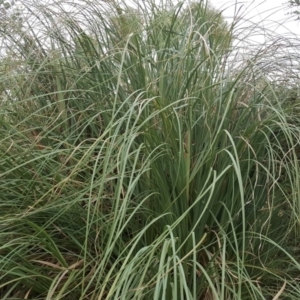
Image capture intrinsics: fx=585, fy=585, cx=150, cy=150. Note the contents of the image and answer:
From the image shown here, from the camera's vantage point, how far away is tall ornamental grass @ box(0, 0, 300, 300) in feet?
5.01

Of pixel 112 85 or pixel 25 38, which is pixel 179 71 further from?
pixel 25 38

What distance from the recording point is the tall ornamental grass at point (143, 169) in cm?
153

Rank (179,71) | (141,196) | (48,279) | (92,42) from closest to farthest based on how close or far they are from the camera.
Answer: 1. (48,279)
2. (141,196)
3. (179,71)
4. (92,42)

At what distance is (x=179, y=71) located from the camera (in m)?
1.95

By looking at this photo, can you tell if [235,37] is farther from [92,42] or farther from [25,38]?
[25,38]

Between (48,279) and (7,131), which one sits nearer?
(48,279)

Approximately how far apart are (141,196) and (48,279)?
0.36 meters

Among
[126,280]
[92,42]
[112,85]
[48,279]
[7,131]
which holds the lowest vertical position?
[48,279]

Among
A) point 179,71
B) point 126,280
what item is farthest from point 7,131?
point 126,280

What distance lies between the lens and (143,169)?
155 cm

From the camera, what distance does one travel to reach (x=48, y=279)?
1.61 metres

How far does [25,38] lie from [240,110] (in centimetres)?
92

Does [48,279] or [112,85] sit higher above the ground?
[112,85]

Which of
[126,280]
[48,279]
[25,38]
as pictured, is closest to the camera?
[126,280]
